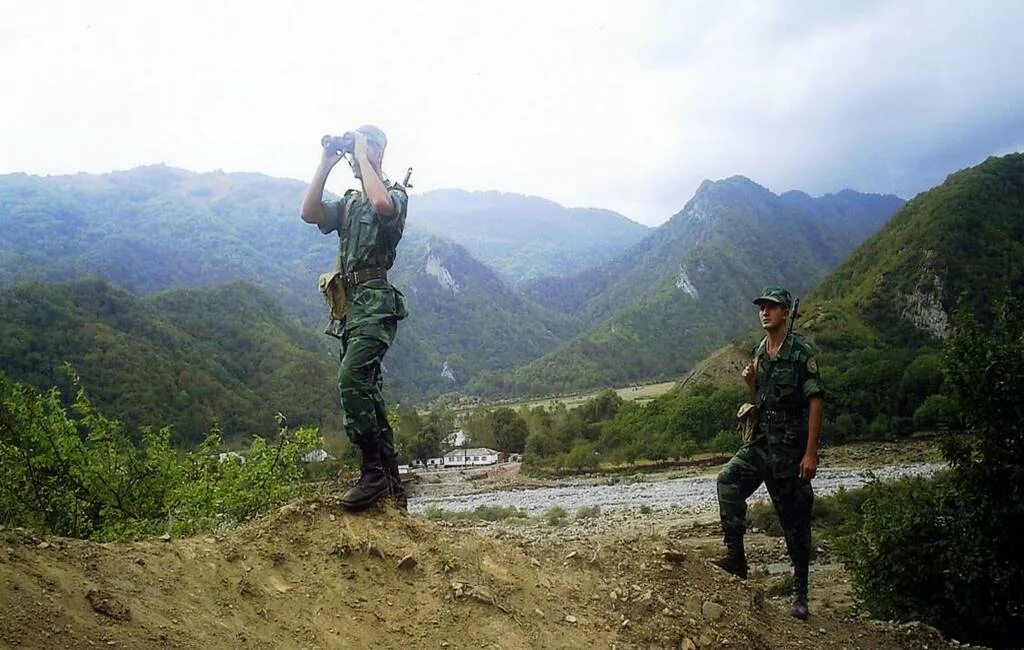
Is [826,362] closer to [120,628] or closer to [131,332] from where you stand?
[131,332]

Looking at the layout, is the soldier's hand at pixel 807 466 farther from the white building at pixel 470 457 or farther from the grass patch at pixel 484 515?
the white building at pixel 470 457

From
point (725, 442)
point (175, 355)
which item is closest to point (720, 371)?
point (725, 442)

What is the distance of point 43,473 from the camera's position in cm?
780

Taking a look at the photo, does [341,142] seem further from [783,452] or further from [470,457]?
[470,457]

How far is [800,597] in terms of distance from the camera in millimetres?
6270

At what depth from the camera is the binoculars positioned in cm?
595

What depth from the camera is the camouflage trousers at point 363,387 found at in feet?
17.9

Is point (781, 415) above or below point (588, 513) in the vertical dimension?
above

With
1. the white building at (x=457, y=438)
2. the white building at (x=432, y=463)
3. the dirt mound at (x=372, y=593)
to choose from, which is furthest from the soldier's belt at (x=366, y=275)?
the white building at (x=457, y=438)

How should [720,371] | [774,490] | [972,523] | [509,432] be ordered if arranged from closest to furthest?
[774,490] < [972,523] < [509,432] < [720,371]

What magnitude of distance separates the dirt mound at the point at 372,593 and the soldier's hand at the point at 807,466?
1.12m

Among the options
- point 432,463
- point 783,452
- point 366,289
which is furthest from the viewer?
point 432,463

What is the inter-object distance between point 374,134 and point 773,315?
3.98 metres

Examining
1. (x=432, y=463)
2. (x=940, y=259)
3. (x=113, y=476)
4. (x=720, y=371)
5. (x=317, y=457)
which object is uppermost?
(x=940, y=259)
